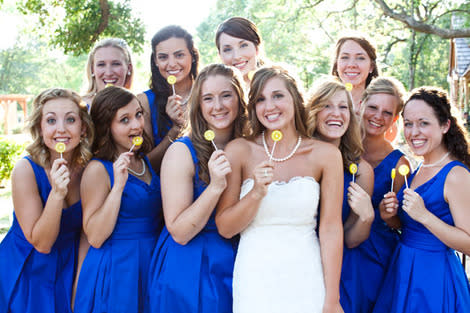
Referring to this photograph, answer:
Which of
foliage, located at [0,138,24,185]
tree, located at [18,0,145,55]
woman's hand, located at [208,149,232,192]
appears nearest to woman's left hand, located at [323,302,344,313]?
woman's hand, located at [208,149,232,192]

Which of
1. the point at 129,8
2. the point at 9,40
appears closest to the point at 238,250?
the point at 129,8

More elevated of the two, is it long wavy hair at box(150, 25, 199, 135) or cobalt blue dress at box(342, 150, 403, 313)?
long wavy hair at box(150, 25, 199, 135)

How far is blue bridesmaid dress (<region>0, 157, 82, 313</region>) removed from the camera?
3.26m

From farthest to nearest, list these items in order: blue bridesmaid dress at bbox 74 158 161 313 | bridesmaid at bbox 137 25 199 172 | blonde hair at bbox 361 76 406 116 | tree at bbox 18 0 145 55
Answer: tree at bbox 18 0 145 55, bridesmaid at bbox 137 25 199 172, blonde hair at bbox 361 76 406 116, blue bridesmaid dress at bbox 74 158 161 313

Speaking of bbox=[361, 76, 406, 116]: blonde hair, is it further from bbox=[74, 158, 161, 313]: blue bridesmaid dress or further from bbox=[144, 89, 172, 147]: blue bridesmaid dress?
bbox=[74, 158, 161, 313]: blue bridesmaid dress

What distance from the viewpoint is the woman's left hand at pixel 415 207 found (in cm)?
308

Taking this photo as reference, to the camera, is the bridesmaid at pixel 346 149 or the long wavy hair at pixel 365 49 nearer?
the bridesmaid at pixel 346 149

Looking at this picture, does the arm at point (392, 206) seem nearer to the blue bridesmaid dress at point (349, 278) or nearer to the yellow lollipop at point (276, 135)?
the blue bridesmaid dress at point (349, 278)

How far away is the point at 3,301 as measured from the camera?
3307 mm

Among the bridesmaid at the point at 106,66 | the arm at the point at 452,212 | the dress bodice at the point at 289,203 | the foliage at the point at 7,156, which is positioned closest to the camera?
the dress bodice at the point at 289,203

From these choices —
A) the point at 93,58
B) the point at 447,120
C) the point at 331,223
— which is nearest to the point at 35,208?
the point at 93,58

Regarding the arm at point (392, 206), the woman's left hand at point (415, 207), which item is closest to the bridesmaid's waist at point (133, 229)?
the arm at point (392, 206)

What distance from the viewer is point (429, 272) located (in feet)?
10.3

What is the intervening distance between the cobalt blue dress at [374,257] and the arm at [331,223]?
1.65ft
